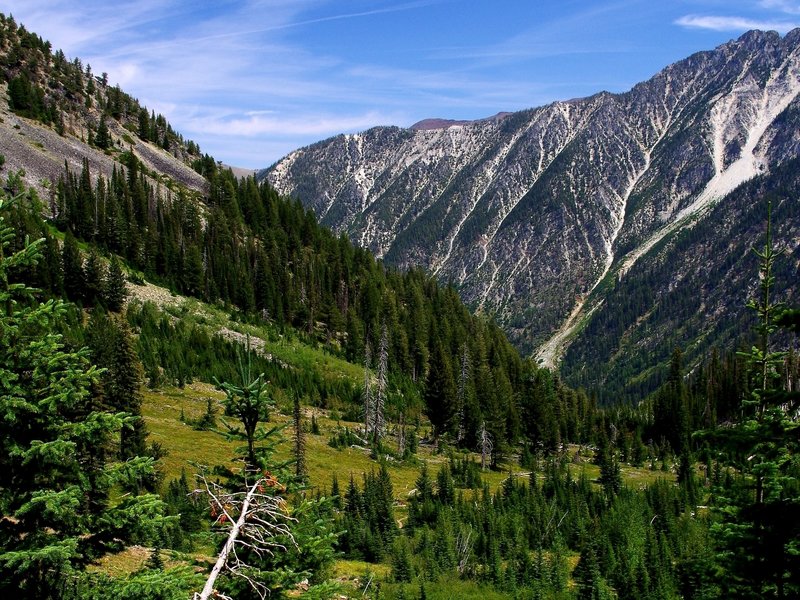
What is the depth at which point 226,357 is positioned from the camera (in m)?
88.7

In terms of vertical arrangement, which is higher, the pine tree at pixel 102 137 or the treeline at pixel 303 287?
the pine tree at pixel 102 137

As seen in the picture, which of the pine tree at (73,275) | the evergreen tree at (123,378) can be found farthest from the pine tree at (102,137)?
the evergreen tree at (123,378)

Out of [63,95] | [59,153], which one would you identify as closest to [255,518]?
[59,153]

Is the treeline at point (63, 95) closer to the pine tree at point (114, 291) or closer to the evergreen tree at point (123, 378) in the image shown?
the pine tree at point (114, 291)

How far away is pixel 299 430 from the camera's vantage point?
56156 mm

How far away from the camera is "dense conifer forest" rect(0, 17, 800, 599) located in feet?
33.3

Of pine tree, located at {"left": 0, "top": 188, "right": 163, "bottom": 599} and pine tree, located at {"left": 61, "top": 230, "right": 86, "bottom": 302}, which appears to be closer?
pine tree, located at {"left": 0, "top": 188, "right": 163, "bottom": 599}

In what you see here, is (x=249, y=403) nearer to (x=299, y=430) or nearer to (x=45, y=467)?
(x=45, y=467)

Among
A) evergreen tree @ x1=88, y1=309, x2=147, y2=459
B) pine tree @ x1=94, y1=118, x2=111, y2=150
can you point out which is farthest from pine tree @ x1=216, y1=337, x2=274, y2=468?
pine tree @ x1=94, y1=118, x2=111, y2=150

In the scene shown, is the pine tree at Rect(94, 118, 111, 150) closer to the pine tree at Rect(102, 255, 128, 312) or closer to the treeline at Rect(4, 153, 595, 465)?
the treeline at Rect(4, 153, 595, 465)

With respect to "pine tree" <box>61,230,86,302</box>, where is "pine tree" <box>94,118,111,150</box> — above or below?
above

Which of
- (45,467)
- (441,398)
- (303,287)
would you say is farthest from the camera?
(303,287)

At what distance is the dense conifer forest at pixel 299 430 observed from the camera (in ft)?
33.3

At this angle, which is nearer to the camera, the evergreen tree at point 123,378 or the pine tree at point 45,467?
the pine tree at point 45,467
